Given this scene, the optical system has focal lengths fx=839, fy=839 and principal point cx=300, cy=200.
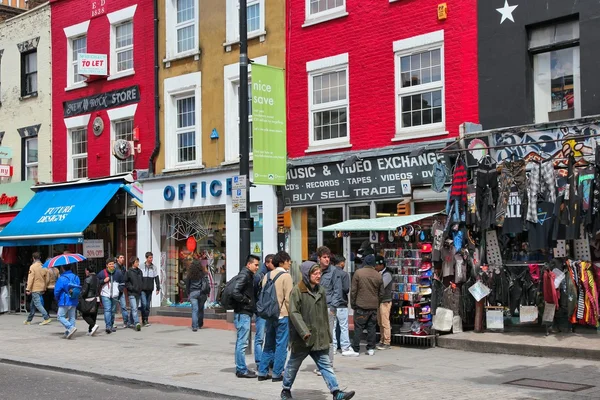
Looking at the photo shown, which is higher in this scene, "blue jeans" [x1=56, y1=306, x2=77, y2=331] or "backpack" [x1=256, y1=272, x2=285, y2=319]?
"backpack" [x1=256, y1=272, x2=285, y2=319]

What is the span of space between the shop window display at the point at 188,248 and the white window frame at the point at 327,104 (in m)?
3.86

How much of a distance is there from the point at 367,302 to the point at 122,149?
1174cm

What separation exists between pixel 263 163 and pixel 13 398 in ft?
28.1

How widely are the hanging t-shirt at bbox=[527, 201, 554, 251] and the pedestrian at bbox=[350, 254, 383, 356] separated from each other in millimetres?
2752

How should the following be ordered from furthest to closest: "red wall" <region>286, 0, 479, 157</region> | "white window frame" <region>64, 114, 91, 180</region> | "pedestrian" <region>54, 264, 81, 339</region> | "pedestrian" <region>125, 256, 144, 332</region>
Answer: "white window frame" <region>64, 114, 91, 180</region> → "pedestrian" <region>125, 256, 144, 332</region> → "pedestrian" <region>54, 264, 81, 339</region> → "red wall" <region>286, 0, 479, 157</region>

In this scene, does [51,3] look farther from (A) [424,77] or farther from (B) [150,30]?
(A) [424,77]

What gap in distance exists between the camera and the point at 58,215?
82.4 ft

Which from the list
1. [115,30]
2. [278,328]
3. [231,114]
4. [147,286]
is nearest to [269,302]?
[278,328]

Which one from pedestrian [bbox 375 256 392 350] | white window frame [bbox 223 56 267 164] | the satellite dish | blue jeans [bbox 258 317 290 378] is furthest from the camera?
the satellite dish

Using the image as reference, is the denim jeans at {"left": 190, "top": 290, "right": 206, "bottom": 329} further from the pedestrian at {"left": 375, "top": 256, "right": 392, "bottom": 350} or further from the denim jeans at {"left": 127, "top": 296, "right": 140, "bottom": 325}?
the pedestrian at {"left": 375, "top": 256, "right": 392, "bottom": 350}

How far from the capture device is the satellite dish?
943 inches

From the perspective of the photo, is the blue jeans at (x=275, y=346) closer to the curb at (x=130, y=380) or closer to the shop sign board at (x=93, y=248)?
the curb at (x=130, y=380)

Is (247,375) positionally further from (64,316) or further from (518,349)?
(64,316)

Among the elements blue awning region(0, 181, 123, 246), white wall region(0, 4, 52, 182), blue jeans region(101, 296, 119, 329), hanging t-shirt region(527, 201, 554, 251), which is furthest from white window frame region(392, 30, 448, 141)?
white wall region(0, 4, 52, 182)
